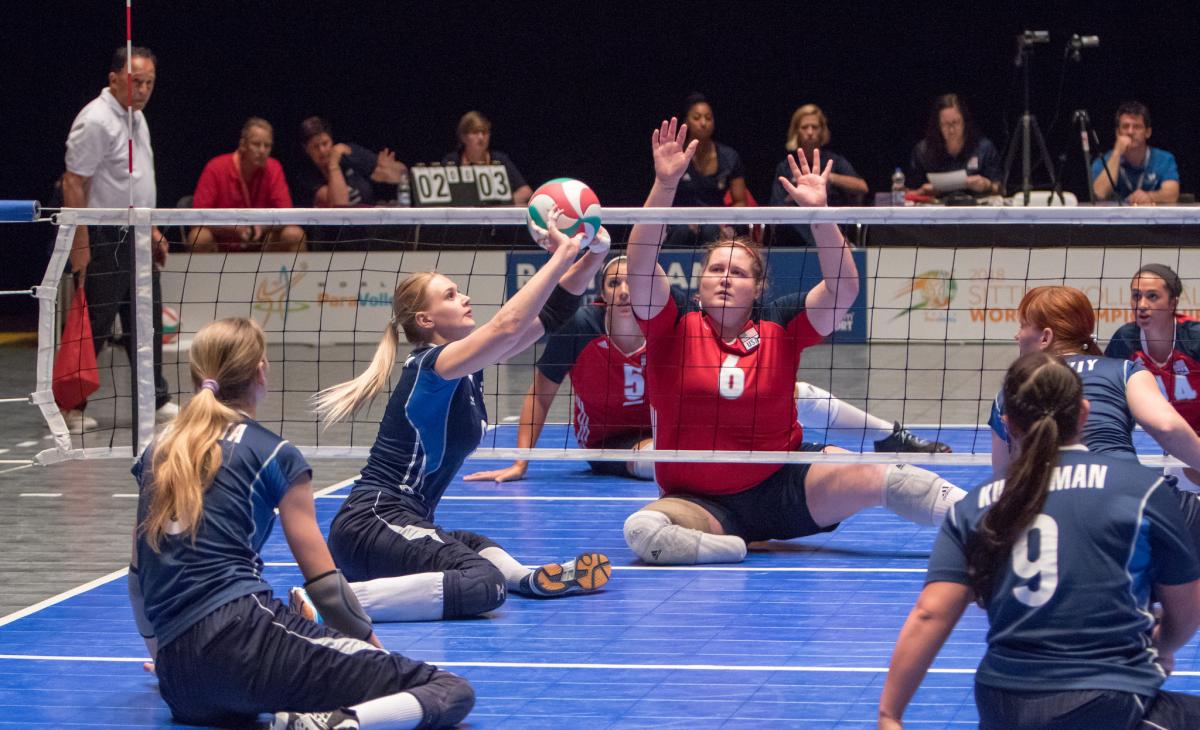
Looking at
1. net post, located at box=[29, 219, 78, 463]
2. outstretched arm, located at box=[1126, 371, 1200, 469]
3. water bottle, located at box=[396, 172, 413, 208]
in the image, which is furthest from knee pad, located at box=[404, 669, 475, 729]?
water bottle, located at box=[396, 172, 413, 208]

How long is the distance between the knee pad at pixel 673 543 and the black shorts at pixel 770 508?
0.15 meters

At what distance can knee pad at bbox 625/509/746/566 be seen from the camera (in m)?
5.49

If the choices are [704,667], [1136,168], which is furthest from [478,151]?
[704,667]

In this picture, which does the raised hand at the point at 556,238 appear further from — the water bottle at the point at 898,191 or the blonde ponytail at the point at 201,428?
the water bottle at the point at 898,191

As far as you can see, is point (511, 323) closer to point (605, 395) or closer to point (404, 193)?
point (605, 395)

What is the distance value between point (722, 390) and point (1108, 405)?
1.72 meters

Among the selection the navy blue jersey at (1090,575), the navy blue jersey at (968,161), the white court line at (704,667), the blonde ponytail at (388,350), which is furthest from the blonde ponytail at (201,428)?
the navy blue jersey at (968,161)

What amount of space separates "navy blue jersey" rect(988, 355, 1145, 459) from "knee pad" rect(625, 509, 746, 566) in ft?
5.10

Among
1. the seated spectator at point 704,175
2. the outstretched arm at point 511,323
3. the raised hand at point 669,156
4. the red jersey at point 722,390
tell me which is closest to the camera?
the outstretched arm at point 511,323

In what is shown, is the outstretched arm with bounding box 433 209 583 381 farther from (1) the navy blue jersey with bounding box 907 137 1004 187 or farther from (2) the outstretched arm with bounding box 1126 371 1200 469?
(1) the navy blue jersey with bounding box 907 137 1004 187

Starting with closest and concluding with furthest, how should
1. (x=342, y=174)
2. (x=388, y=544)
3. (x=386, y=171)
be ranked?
(x=388, y=544), (x=342, y=174), (x=386, y=171)

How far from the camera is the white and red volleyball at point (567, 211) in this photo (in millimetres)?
4887

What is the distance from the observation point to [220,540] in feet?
12.2

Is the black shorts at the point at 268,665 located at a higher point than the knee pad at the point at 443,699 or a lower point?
higher
